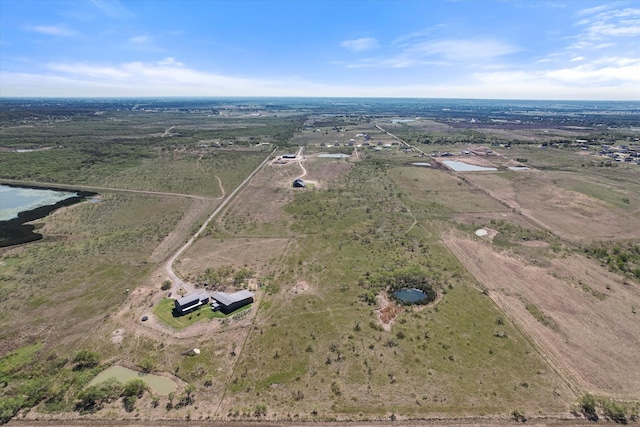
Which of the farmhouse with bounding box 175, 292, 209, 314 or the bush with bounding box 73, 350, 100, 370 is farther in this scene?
the farmhouse with bounding box 175, 292, 209, 314

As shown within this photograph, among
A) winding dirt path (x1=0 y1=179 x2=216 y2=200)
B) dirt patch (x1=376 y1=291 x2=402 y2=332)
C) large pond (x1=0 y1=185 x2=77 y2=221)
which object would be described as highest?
winding dirt path (x1=0 y1=179 x2=216 y2=200)

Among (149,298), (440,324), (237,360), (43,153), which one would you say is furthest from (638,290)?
(43,153)

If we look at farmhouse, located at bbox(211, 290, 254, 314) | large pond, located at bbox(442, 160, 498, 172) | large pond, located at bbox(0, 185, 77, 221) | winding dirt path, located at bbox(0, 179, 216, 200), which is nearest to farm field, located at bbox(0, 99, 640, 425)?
winding dirt path, located at bbox(0, 179, 216, 200)

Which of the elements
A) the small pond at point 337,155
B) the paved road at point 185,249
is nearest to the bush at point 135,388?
the paved road at point 185,249

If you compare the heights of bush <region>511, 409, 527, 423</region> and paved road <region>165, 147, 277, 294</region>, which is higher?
paved road <region>165, 147, 277, 294</region>

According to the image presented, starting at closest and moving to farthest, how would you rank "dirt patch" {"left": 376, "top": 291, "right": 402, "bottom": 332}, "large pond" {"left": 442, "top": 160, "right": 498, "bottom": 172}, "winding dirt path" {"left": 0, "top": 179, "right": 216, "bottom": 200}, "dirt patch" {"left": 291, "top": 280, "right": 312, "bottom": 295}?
"dirt patch" {"left": 376, "top": 291, "right": 402, "bottom": 332} < "dirt patch" {"left": 291, "top": 280, "right": 312, "bottom": 295} < "winding dirt path" {"left": 0, "top": 179, "right": 216, "bottom": 200} < "large pond" {"left": 442, "top": 160, "right": 498, "bottom": 172}

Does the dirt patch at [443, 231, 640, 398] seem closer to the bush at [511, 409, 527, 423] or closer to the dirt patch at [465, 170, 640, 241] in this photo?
the bush at [511, 409, 527, 423]

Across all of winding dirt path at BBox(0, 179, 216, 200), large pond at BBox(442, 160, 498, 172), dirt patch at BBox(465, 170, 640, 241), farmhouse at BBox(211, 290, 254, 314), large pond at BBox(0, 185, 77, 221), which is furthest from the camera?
large pond at BBox(442, 160, 498, 172)
